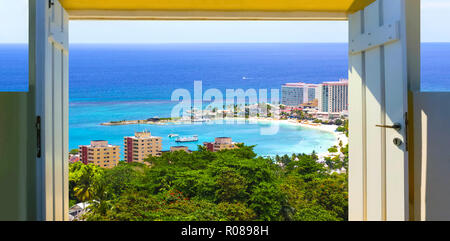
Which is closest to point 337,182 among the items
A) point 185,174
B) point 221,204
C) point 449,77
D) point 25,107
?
point 221,204

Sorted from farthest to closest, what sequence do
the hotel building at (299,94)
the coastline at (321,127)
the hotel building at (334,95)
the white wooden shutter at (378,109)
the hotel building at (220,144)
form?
the hotel building at (299,94) < the hotel building at (334,95) < the coastline at (321,127) < the hotel building at (220,144) < the white wooden shutter at (378,109)

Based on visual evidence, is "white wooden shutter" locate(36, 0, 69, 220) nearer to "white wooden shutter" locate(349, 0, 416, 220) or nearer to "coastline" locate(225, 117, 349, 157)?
"white wooden shutter" locate(349, 0, 416, 220)

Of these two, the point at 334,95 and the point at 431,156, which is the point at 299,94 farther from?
the point at 431,156

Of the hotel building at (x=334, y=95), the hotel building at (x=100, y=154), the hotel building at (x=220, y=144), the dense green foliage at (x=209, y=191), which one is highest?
the hotel building at (x=334, y=95)

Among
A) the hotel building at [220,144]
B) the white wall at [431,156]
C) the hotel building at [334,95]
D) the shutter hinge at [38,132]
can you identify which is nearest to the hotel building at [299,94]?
the hotel building at [334,95]

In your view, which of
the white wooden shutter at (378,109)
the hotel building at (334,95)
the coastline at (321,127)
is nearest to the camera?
the white wooden shutter at (378,109)

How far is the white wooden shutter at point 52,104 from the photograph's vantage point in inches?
82.8

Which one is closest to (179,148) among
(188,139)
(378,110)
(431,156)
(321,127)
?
(188,139)

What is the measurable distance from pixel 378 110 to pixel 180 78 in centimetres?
693

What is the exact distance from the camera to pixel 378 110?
2541 mm

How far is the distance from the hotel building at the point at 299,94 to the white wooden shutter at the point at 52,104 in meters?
6.48

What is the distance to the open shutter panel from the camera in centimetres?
223

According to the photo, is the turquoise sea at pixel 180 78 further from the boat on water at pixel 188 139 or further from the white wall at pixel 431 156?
the white wall at pixel 431 156
